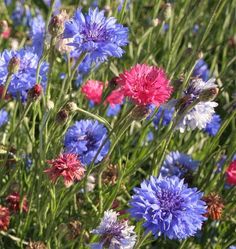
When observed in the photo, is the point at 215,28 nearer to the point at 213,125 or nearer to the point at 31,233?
the point at 213,125

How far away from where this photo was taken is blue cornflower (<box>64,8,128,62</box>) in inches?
48.7

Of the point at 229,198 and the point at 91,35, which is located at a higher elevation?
the point at 91,35

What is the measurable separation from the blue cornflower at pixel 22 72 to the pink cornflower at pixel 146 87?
1.06ft

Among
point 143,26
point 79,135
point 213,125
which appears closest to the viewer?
point 79,135

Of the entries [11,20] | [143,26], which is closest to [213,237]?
[143,26]

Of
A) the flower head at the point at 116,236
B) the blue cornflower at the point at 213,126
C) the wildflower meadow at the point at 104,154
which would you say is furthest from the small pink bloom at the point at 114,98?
the flower head at the point at 116,236

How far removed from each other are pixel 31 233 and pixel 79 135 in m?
0.34

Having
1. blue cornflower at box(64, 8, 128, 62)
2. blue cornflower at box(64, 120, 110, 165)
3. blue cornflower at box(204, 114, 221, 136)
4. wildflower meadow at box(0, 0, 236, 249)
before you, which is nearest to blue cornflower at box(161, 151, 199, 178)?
wildflower meadow at box(0, 0, 236, 249)

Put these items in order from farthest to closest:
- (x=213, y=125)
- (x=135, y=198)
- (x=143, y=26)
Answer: (x=143, y=26)
(x=213, y=125)
(x=135, y=198)

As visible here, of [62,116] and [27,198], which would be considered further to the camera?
[27,198]

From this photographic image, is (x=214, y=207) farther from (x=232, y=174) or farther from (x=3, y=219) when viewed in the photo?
(x=3, y=219)

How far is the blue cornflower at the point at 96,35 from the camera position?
1237 mm

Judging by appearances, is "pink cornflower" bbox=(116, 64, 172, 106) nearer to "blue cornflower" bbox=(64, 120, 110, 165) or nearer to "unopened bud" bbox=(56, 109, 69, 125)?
"unopened bud" bbox=(56, 109, 69, 125)

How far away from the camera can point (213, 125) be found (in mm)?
1743
